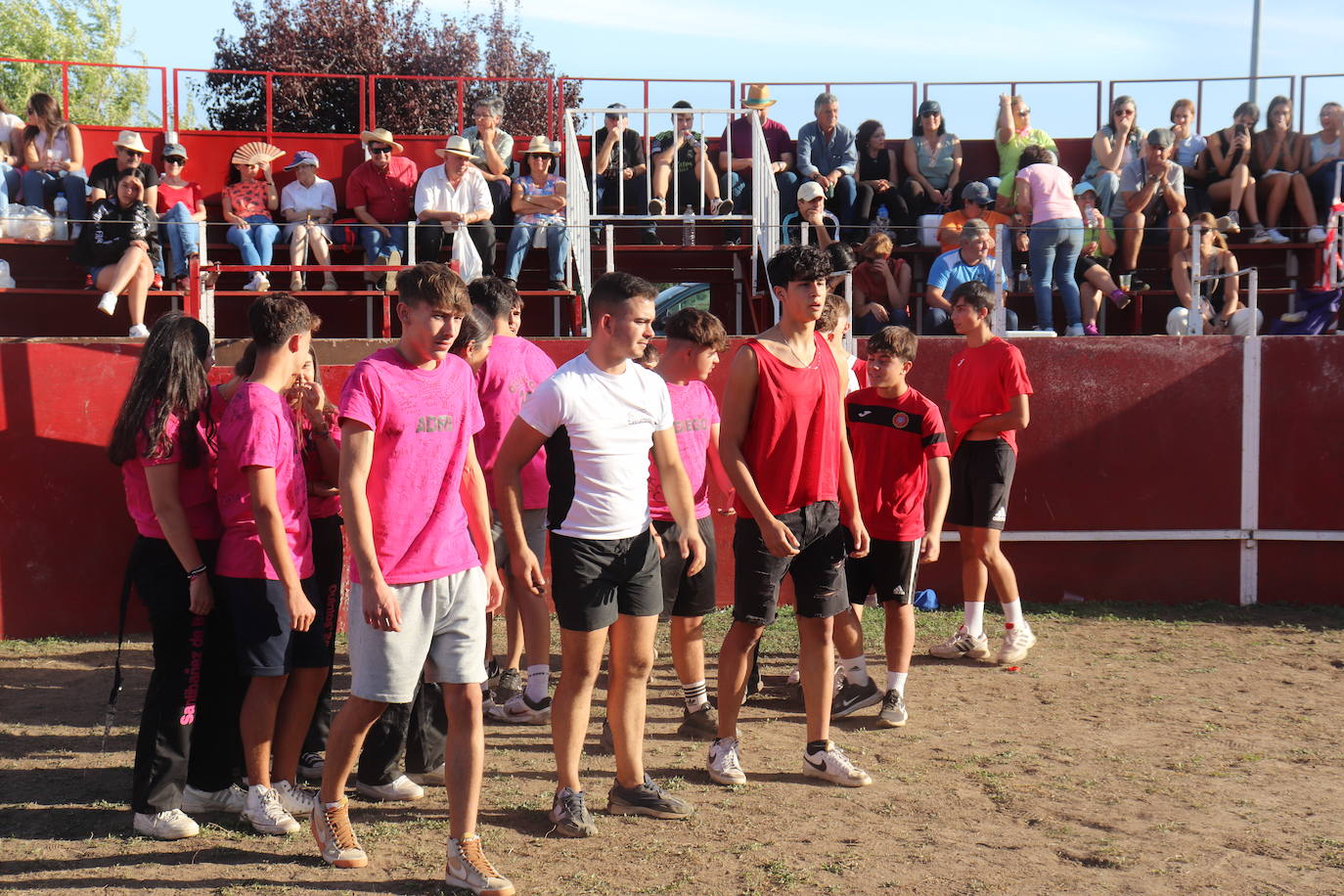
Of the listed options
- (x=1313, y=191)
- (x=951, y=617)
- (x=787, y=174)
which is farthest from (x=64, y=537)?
(x=1313, y=191)

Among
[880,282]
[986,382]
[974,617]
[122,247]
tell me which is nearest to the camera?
[986,382]

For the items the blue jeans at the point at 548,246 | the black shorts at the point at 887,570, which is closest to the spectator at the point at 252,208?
the blue jeans at the point at 548,246

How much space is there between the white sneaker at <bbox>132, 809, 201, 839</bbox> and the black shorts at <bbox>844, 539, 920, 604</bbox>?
311cm

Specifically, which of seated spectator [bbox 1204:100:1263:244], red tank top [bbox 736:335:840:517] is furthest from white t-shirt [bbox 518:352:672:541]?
seated spectator [bbox 1204:100:1263:244]

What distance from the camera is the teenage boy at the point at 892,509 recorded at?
625 centimetres

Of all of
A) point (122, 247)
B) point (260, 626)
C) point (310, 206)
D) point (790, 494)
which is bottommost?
point (260, 626)

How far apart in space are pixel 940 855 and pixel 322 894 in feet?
6.79

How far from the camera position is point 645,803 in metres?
4.83

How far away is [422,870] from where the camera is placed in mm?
4312

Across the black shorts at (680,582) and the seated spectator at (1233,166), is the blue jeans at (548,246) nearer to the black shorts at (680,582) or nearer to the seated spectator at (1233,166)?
the black shorts at (680,582)

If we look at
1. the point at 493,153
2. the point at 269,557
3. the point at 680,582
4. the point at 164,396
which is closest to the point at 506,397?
the point at 680,582

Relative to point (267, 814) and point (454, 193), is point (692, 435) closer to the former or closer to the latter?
point (267, 814)

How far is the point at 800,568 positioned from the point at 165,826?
8.34ft

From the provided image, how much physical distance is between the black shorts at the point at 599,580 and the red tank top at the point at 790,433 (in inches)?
25.1
